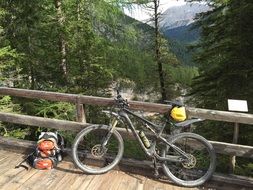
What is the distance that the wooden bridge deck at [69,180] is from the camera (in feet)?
21.6

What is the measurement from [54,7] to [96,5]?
200 cm

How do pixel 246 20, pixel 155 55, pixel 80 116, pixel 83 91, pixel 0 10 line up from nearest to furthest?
pixel 80 116, pixel 246 20, pixel 0 10, pixel 83 91, pixel 155 55

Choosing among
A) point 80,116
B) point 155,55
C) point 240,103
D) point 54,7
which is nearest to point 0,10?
point 54,7

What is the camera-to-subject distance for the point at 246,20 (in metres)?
10.9

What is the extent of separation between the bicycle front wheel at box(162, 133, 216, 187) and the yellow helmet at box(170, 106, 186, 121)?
0.97 ft

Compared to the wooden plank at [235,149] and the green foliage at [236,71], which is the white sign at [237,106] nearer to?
the wooden plank at [235,149]

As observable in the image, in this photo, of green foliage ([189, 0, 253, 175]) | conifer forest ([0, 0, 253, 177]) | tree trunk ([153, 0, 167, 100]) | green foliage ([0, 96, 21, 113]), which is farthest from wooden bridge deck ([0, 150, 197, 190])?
tree trunk ([153, 0, 167, 100])

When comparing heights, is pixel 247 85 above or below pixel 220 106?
above

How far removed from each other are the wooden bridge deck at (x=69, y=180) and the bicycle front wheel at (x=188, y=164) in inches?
9.2

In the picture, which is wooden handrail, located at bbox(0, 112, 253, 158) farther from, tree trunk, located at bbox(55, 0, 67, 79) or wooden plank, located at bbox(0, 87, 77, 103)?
tree trunk, located at bbox(55, 0, 67, 79)

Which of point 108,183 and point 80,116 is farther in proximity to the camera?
point 80,116

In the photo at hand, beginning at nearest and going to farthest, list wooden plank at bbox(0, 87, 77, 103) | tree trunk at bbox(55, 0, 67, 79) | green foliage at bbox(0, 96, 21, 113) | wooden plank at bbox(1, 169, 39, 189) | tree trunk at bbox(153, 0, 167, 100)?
wooden plank at bbox(1, 169, 39, 189)
wooden plank at bbox(0, 87, 77, 103)
green foliage at bbox(0, 96, 21, 113)
tree trunk at bbox(55, 0, 67, 79)
tree trunk at bbox(153, 0, 167, 100)

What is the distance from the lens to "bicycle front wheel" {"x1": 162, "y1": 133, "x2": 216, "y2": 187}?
21.9 ft

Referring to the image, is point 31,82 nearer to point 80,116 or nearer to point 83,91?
point 83,91
